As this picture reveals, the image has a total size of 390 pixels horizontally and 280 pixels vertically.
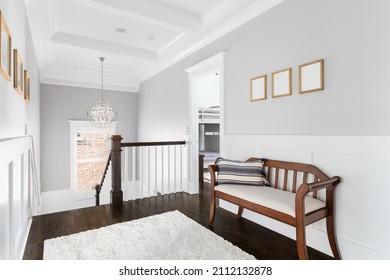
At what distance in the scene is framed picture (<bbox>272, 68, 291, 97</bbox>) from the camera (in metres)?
2.28

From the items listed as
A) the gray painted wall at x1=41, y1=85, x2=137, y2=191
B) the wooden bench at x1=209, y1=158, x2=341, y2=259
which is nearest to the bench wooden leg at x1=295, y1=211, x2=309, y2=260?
the wooden bench at x1=209, y1=158, x2=341, y2=259

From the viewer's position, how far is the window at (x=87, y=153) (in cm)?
572

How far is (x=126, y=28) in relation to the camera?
351 cm

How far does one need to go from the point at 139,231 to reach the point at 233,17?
2763mm

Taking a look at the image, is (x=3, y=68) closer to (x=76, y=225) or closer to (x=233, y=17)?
(x=76, y=225)

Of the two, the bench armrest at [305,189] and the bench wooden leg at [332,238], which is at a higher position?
the bench armrest at [305,189]

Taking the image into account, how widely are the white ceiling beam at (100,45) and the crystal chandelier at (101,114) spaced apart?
1711 millimetres

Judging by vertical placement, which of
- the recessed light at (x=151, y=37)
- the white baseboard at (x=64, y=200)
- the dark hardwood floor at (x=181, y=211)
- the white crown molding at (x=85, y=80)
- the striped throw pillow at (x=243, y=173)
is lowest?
Result: the white baseboard at (x=64, y=200)

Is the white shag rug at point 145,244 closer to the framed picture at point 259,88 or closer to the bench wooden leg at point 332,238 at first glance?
the bench wooden leg at point 332,238

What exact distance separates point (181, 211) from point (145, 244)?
965mm

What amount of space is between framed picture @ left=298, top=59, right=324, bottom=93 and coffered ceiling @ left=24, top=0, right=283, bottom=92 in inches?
33.6

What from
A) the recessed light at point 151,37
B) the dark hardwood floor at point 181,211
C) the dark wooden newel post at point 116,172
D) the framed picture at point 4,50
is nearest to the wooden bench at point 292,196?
the dark hardwood floor at point 181,211

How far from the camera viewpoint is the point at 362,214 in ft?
5.79
